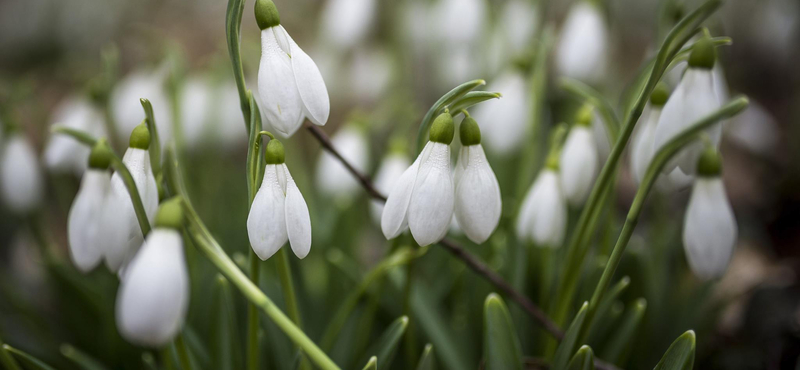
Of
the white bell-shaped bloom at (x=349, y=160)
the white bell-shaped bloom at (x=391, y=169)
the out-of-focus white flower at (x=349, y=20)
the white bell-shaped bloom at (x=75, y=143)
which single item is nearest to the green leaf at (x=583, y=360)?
the white bell-shaped bloom at (x=391, y=169)

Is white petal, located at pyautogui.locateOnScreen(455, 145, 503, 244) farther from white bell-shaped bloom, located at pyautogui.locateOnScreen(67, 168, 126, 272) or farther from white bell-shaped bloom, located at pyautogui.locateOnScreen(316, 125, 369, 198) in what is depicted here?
white bell-shaped bloom, located at pyautogui.locateOnScreen(316, 125, 369, 198)

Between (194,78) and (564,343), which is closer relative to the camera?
(564,343)

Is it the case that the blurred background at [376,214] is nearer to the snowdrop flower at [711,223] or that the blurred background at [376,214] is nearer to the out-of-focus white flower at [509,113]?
the out-of-focus white flower at [509,113]

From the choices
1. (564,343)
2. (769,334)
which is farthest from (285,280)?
(769,334)

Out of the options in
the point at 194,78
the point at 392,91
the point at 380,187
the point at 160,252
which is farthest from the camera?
the point at 392,91

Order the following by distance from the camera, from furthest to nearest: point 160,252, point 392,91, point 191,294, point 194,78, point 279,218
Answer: point 392,91 → point 194,78 → point 191,294 → point 279,218 → point 160,252

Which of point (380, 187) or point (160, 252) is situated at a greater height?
point (160, 252)

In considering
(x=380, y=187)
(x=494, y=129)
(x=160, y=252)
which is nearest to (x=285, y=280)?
(x=160, y=252)

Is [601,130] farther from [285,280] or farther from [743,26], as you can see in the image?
[743,26]

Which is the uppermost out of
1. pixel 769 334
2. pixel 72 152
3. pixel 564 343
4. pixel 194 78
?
pixel 194 78
